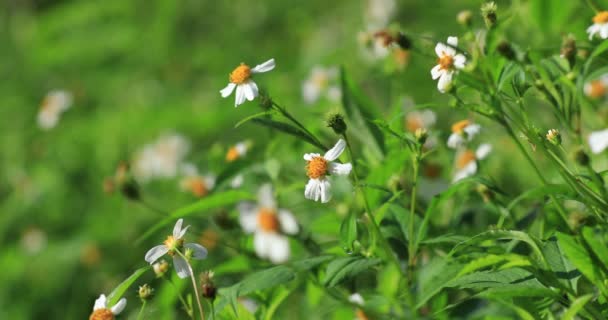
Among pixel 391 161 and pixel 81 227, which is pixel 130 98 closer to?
pixel 81 227

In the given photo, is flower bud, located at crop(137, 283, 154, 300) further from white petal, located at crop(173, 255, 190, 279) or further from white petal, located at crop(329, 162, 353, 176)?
white petal, located at crop(329, 162, 353, 176)

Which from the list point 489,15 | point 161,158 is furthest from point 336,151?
point 161,158

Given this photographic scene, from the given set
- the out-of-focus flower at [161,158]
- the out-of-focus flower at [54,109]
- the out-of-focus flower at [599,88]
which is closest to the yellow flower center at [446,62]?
the out-of-focus flower at [599,88]

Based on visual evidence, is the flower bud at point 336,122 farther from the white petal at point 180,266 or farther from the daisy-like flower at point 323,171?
the white petal at point 180,266

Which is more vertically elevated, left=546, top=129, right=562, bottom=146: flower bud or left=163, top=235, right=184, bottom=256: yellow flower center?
left=163, top=235, right=184, bottom=256: yellow flower center

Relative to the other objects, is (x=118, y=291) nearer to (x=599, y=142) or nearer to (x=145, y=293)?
(x=145, y=293)

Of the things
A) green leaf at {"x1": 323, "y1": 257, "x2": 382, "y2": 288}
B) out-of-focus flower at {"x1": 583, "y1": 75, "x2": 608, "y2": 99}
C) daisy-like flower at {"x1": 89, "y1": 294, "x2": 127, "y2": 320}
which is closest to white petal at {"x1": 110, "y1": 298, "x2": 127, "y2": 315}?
daisy-like flower at {"x1": 89, "y1": 294, "x2": 127, "y2": 320}

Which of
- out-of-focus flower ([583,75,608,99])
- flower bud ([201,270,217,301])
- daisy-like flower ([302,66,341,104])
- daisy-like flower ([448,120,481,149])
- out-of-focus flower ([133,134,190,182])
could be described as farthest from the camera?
out-of-focus flower ([133,134,190,182])
